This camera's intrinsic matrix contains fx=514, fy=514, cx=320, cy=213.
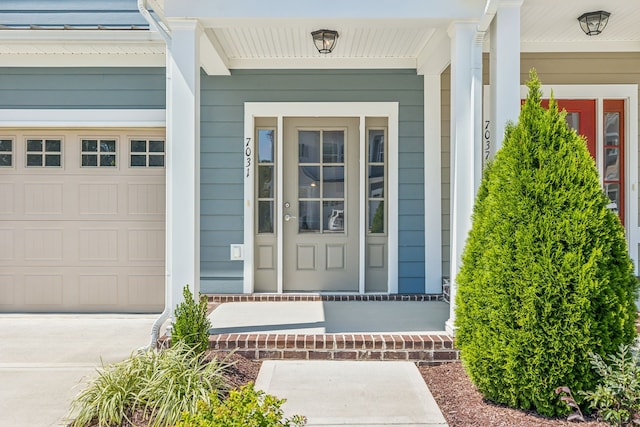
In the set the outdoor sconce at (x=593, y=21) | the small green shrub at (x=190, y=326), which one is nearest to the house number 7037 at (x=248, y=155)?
the small green shrub at (x=190, y=326)

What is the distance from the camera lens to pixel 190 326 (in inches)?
133

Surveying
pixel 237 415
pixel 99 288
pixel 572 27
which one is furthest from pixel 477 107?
pixel 99 288

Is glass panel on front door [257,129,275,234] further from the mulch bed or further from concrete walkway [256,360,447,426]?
the mulch bed

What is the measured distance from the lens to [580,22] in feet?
14.0

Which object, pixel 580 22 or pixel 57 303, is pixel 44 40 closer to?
pixel 57 303

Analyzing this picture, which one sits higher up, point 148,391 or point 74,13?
point 74,13

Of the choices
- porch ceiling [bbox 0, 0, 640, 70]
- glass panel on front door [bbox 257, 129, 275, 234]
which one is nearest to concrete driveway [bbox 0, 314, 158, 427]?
glass panel on front door [bbox 257, 129, 275, 234]

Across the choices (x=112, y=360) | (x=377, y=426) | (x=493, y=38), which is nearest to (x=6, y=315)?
(x=112, y=360)

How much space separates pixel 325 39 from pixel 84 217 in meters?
3.03

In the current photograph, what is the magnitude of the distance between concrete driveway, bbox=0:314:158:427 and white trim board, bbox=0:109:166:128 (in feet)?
6.34

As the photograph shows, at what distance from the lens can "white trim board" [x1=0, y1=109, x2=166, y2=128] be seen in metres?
5.18

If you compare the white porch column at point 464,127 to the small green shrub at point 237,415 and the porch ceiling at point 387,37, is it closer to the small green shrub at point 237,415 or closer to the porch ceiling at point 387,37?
the porch ceiling at point 387,37

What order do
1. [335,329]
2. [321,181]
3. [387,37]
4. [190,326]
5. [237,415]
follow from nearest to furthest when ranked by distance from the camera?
[237,415]
[190,326]
[335,329]
[387,37]
[321,181]

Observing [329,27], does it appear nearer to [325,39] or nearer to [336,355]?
[325,39]
